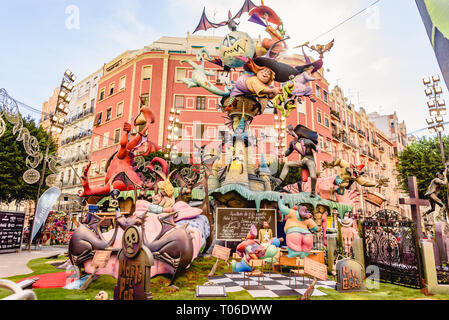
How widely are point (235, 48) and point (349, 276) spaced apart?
340 inches

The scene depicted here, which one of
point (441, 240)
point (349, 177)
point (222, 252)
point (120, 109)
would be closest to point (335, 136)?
point (441, 240)

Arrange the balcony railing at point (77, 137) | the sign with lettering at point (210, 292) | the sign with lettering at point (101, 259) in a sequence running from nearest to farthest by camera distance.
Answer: the sign with lettering at point (210, 292)
the sign with lettering at point (101, 259)
the balcony railing at point (77, 137)

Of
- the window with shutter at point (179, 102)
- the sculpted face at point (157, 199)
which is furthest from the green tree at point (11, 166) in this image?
the sculpted face at point (157, 199)

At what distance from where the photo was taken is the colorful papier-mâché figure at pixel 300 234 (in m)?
6.23

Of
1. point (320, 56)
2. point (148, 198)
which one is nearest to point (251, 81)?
point (320, 56)

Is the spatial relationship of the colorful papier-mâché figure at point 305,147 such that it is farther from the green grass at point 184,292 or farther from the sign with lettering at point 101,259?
the sign with lettering at point 101,259

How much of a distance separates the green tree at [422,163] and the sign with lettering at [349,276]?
15.4 m

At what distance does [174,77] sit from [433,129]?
2032cm

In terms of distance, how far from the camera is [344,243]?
820cm

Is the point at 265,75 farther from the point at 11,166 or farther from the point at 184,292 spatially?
the point at 11,166

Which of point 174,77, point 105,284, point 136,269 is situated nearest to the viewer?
point 136,269

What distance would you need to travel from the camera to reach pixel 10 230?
467 inches

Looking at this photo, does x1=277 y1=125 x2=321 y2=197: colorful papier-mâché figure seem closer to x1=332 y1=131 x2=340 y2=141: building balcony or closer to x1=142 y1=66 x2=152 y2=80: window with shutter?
x1=142 y1=66 x2=152 y2=80: window with shutter
